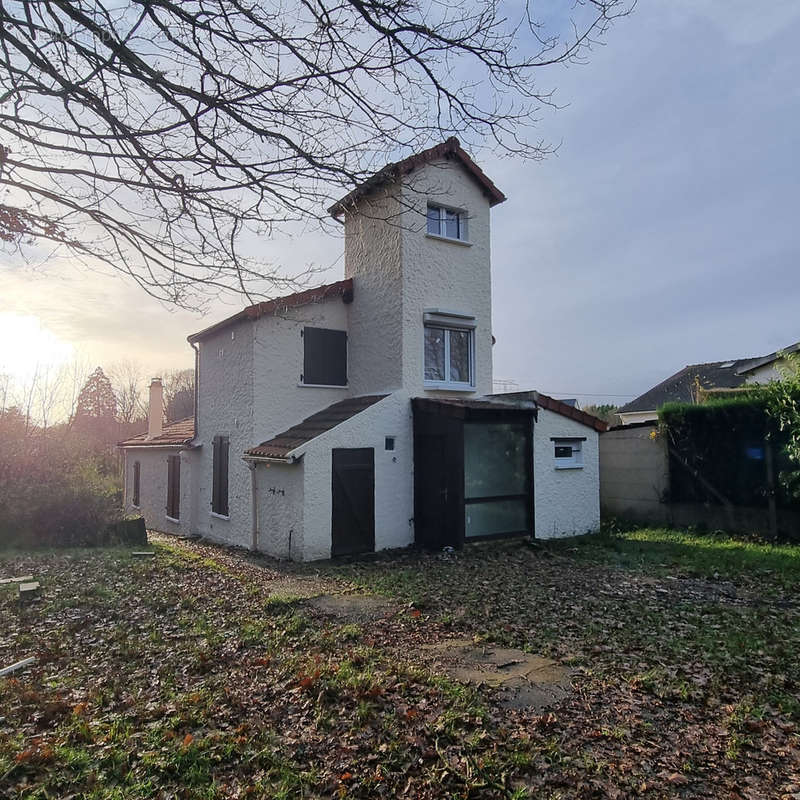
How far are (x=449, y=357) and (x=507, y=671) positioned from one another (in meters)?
8.57

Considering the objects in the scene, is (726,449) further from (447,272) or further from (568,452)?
(447,272)

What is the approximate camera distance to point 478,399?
13.0 metres

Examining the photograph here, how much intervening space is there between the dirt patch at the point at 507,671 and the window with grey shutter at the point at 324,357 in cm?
824

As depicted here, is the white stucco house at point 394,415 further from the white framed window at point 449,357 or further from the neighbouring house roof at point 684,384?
the neighbouring house roof at point 684,384

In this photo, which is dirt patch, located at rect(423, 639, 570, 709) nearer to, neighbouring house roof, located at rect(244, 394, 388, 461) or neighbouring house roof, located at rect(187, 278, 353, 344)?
neighbouring house roof, located at rect(244, 394, 388, 461)

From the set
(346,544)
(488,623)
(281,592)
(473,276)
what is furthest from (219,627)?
(473,276)

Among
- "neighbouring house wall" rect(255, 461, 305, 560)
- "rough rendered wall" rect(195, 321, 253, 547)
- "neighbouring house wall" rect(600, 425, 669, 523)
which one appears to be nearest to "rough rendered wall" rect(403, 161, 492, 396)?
"neighbouring house wall" rect(255, 461, 305, 560)

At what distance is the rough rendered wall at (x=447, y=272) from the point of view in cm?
1229

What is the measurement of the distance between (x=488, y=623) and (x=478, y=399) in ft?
23.0

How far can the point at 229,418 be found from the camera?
13578 mm

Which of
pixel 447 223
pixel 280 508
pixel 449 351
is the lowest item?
pixel 280 508

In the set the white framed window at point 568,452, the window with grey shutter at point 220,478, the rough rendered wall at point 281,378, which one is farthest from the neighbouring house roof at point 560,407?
the window with grey shutter at point 220,478

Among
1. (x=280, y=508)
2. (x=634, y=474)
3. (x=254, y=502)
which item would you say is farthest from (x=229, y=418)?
(x=634, y=474)

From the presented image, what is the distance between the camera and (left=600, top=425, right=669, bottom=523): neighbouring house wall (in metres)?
13.6
